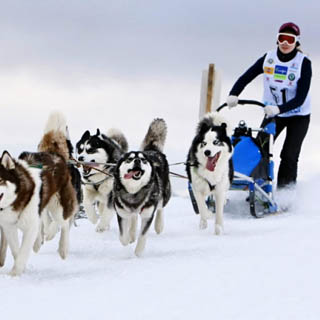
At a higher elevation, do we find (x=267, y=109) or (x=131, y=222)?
(x=267, y=109)

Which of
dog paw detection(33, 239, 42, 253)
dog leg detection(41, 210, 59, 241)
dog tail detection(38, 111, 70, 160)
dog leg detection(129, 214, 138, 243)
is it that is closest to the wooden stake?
dog leg detection(129, 214, 138, 243)

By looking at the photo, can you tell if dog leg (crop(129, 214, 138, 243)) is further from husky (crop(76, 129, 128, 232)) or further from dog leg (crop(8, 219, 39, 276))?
dog leg (crop(8, 219, 39, 276))

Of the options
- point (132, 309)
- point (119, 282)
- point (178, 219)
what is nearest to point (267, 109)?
point (178, 219)

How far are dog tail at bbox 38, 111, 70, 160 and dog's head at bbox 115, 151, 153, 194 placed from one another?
44 cm

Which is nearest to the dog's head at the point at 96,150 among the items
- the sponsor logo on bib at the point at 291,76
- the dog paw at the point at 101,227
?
the dog paw at the point at 101,227

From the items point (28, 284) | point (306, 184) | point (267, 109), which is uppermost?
point (267, 109)

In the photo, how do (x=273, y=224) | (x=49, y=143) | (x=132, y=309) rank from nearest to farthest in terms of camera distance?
(x=132, y=309)
(x=49, y=143)
(x=273, y=224)

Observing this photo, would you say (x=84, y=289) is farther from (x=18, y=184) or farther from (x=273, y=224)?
(x=273, y=224)

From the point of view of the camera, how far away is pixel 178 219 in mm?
7641

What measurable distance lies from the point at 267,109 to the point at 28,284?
366cm

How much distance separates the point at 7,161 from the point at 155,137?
7.89 ft

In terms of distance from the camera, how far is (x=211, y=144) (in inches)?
245

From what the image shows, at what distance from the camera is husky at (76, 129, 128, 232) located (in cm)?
669

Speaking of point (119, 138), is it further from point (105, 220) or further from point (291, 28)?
point (291, 28)
